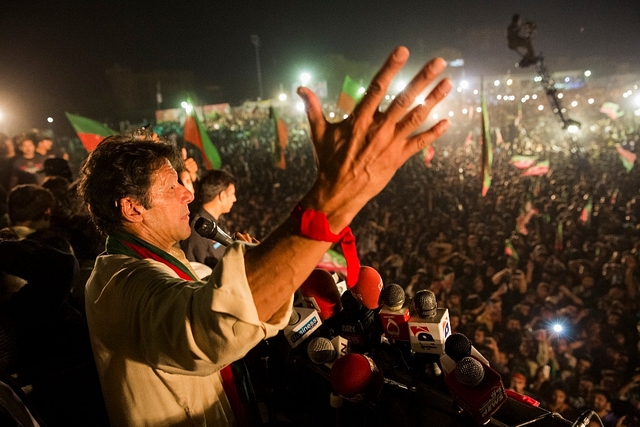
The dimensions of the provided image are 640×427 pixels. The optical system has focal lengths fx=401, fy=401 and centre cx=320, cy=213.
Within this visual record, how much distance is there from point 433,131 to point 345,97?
371 inches

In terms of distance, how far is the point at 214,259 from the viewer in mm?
3842

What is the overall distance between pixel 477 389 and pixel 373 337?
27.5 inches

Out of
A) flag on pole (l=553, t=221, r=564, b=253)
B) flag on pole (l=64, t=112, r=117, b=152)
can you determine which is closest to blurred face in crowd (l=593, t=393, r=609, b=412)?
flag on pole (l=553, t=221, r=564, b=253)

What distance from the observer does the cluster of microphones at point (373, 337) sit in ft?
4.88

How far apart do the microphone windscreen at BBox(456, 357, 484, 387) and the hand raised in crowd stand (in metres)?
0.88

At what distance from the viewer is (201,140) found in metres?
8.79

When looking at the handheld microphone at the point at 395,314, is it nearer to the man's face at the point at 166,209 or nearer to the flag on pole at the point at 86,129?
the man's face at the point at 166,209

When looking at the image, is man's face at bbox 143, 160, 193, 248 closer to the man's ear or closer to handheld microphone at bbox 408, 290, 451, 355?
the man's ear

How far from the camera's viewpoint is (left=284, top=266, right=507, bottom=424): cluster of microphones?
149 cm

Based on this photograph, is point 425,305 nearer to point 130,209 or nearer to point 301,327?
point 301,327

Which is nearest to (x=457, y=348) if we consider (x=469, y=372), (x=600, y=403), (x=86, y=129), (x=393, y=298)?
(x=469, y=372)

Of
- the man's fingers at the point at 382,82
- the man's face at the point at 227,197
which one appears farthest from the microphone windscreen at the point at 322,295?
the man's face at the point at 227,197

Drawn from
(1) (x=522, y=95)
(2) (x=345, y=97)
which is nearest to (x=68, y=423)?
(2) (x=345, y=97)

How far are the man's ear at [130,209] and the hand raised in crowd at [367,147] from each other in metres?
0.75
